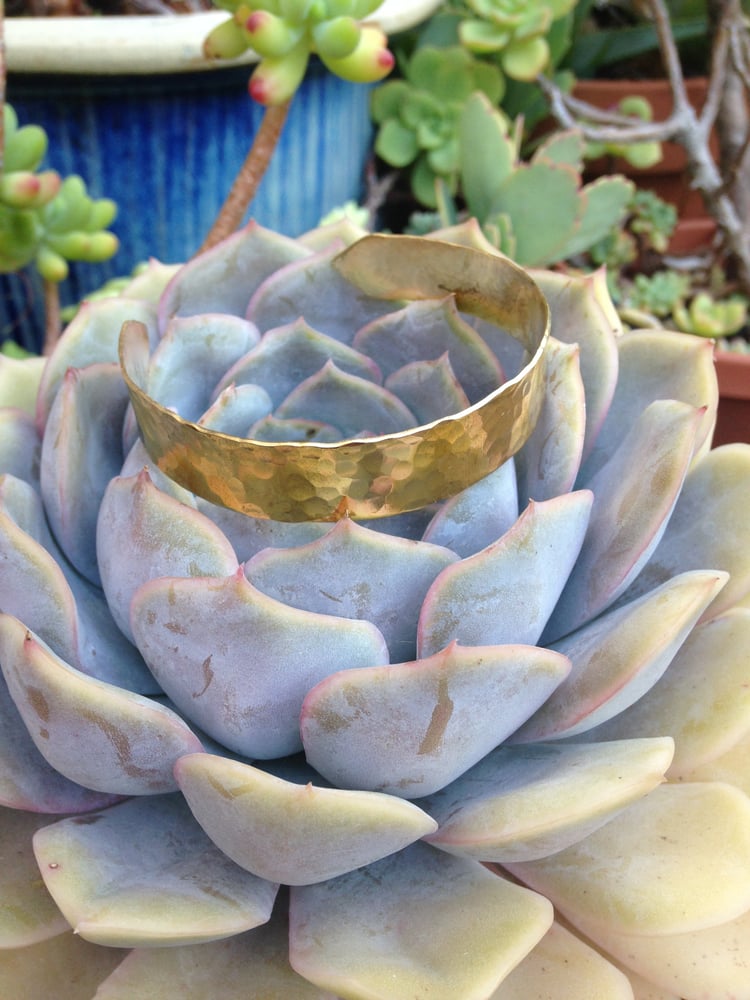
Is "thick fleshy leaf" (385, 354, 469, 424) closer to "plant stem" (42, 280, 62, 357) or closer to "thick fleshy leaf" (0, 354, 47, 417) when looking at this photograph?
"thick fleshy leaf" (0, 354, 47, 417)

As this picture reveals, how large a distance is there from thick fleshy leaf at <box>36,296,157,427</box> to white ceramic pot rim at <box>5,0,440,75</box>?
347 mm

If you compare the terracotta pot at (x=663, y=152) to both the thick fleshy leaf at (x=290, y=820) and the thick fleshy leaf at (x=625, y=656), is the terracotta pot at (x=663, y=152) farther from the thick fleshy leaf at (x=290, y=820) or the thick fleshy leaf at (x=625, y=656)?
the thick fleshy leaf at (x=290, y=820)

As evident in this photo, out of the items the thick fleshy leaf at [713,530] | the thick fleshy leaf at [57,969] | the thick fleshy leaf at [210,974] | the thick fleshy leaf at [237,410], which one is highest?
the thick fleshy leaf at [237,410]

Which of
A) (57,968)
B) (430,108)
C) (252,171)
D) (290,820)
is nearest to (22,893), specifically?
(57,968)

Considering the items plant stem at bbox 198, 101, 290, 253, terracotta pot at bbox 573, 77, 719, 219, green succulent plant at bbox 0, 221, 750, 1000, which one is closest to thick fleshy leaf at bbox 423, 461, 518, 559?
green succulent plant at bbox 0, 221, 750, 1000

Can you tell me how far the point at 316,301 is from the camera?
552 mm

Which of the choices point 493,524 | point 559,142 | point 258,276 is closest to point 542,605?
point 493,524

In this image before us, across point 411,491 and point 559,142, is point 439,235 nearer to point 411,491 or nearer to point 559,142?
point 411,491

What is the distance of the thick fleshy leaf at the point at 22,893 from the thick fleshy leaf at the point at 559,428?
0.29m

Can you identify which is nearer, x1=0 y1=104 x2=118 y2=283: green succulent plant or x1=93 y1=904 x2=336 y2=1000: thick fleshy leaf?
x1=93 y1=904 x2=336 y2=1000: thick fleshy leaf

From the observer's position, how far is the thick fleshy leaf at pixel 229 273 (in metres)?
0.54

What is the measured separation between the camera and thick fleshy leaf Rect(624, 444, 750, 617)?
1.52 feet

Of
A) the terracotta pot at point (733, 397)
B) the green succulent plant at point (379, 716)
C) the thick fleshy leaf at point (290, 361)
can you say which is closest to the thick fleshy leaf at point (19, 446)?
the green succulent plant at point (379, 716)

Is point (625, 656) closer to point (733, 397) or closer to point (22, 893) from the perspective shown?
point (22, 893)
